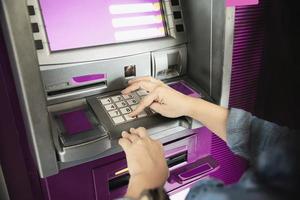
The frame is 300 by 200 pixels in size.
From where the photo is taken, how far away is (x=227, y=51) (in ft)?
3.87

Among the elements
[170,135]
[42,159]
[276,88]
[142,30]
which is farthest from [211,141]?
[42,159]

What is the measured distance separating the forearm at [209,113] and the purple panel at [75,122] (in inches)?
14.7

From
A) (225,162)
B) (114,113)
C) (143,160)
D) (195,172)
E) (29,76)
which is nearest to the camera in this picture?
(29,76)

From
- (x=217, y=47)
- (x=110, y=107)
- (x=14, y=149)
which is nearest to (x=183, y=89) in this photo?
(x=217, y=47)

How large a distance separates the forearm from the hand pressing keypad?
16 cm

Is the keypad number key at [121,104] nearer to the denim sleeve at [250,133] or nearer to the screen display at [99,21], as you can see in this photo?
the screen display at [99,21]

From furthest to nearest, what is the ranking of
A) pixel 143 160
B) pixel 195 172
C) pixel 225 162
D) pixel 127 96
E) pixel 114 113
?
1. pixel 225 162
2. pixel 195 172
3. pixel 127 96
4. pixel 114 113
5. pixel 143 160

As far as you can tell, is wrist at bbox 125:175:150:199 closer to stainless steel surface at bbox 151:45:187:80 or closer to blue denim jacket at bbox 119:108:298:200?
blue denim jacket at bbox 119:108:298:200

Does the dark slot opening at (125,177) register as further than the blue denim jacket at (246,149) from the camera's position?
Yes

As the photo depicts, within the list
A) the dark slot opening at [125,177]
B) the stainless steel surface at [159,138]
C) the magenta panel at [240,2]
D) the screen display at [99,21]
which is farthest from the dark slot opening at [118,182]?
the magenta panel at [240,2]

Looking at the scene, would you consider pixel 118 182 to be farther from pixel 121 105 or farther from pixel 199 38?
pixel 199 38

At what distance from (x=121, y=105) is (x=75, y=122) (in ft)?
0.59

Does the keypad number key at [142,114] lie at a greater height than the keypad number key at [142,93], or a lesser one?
lesser

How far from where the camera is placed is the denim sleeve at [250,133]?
100cm
